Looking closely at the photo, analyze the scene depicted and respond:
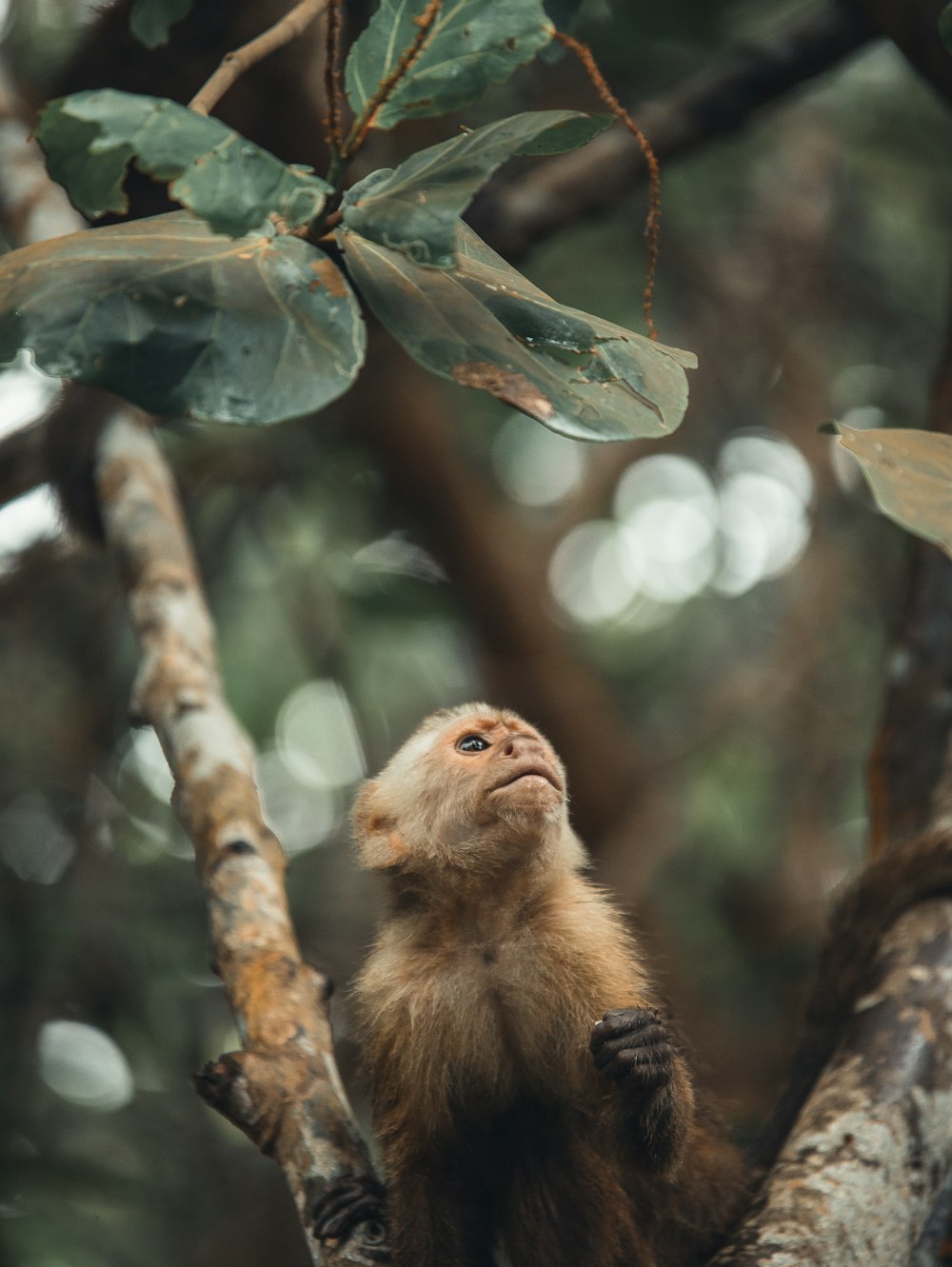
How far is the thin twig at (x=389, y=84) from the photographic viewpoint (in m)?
1.52

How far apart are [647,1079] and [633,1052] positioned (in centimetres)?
5

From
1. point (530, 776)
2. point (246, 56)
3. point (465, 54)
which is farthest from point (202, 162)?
point (530, 776)

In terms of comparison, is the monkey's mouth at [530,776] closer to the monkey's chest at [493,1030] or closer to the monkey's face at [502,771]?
the monkey's face at [502,771]

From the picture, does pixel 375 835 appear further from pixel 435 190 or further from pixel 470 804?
pixel 435 190

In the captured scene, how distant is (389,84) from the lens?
152 centimetres

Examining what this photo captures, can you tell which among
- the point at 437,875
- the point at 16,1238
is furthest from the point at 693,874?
the point at 437,875

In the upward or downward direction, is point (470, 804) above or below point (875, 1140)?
above

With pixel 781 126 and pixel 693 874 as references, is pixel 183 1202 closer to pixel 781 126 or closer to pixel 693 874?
pixel 693 874

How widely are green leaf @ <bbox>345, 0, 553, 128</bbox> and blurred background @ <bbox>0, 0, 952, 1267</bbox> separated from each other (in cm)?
228

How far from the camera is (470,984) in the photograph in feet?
7.87

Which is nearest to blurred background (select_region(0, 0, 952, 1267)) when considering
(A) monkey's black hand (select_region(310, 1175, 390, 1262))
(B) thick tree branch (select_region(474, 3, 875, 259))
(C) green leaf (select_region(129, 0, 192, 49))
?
(B) thick tree branch (select_region(474, 3, 875, 259))

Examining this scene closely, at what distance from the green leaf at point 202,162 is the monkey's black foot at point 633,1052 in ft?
4.32

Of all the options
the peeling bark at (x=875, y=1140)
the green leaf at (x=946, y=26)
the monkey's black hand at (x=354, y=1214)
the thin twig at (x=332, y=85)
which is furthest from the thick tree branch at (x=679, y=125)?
the monkey's black hand at (x=354, y=1214)

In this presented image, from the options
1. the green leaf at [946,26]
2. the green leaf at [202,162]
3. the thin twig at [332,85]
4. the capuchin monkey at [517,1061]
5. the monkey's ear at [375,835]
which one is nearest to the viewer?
the green leaf at [202,162]
